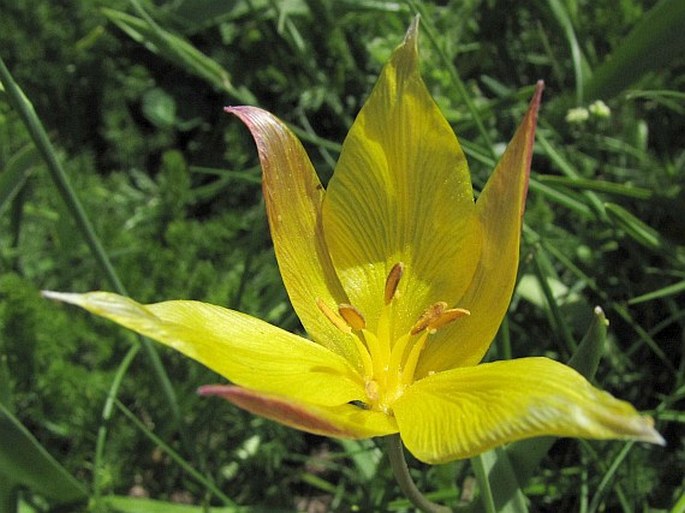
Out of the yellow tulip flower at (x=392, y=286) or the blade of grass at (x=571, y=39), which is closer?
the yellow tulip flower at (x=392, y=286)

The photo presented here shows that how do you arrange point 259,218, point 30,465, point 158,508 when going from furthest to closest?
A: 1. point 259,218
2. point 158,508
3. point 30,465

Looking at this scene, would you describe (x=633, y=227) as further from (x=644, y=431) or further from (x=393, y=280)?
(x=644, y=431)

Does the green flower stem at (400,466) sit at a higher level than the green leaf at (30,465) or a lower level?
higher

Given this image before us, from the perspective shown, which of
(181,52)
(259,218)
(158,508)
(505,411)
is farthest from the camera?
(181,52)

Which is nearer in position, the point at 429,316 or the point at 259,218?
the point at 429,316

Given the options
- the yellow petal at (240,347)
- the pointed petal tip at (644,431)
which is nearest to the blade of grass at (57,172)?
the yellow petal at (240,347)

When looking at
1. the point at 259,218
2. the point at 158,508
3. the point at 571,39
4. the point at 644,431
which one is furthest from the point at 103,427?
the point at 571,39

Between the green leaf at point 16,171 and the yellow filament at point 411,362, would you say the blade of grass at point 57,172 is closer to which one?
the green leaf at point 16,171
